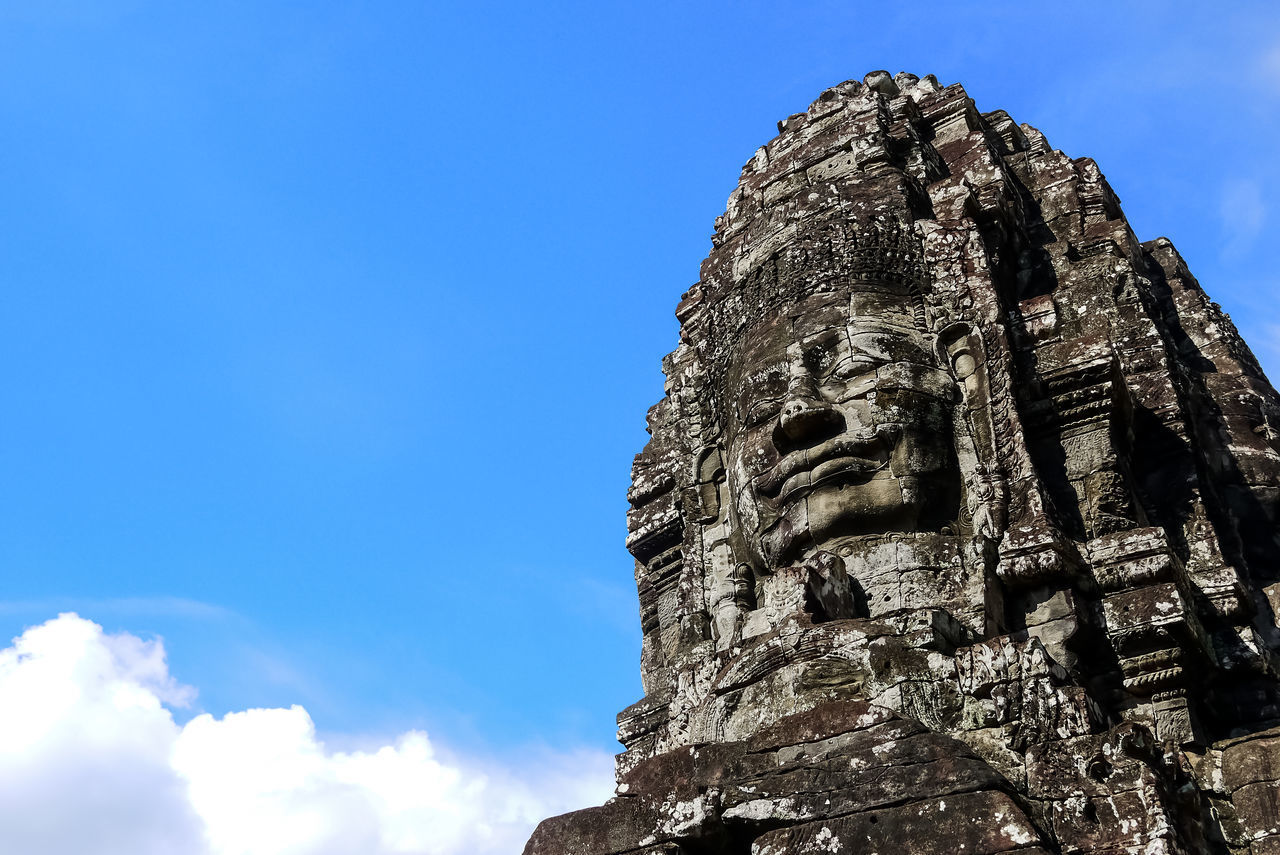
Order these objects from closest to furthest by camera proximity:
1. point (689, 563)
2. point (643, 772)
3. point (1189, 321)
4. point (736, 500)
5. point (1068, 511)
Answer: point (643, 772) < point (1068, 511) < point (736, 500) < point (689, 563) < point (1189, 321)

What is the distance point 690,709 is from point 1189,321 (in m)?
7.02

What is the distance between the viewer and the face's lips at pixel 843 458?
9.72 metres

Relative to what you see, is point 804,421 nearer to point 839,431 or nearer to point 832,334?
point 839,431

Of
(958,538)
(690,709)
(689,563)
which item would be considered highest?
(689,563)

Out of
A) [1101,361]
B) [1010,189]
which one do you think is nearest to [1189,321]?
[1010,189]

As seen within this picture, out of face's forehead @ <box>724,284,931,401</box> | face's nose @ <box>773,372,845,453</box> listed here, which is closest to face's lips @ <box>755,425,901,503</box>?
face's nose @ <box>773,372,845,453</box>

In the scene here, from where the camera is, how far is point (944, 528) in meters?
→ 9.75

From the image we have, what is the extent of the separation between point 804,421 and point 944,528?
1.30m

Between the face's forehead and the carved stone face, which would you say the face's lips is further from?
the face's forehead

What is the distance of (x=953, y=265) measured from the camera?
1084 centimetres

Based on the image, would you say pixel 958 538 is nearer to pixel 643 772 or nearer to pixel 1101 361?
pixel 1101 361

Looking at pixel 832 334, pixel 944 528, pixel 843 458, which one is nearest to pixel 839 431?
pixel 843 458

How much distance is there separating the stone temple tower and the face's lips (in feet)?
0.06

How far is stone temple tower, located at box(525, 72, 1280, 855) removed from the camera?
22.8 feet
